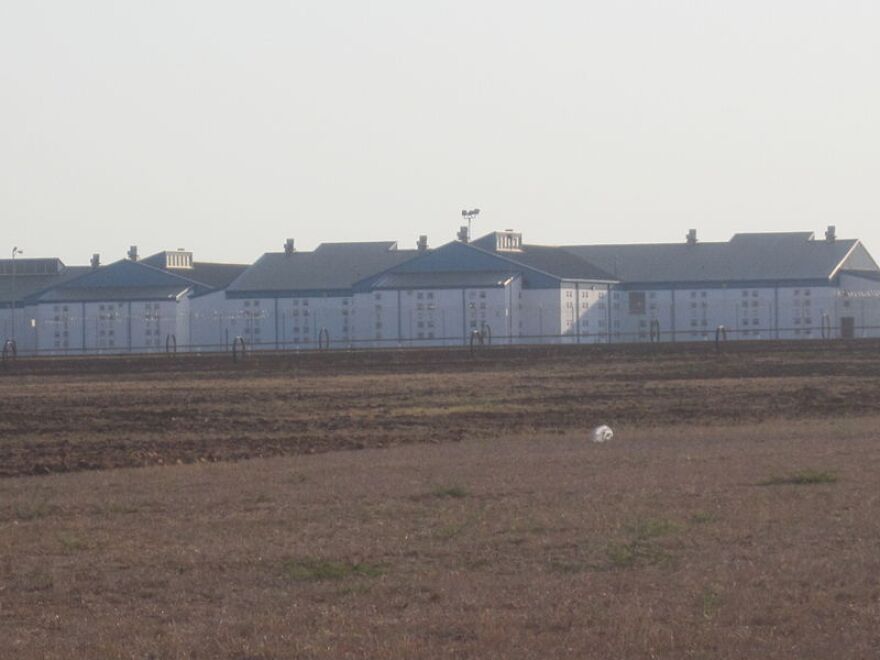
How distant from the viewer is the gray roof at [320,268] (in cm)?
10175

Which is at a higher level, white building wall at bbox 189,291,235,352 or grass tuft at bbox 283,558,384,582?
white building wall at bbox 189,291,235,352

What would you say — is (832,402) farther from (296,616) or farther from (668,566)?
(296,616)

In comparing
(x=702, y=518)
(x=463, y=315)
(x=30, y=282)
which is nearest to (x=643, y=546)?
(x=702, y=518)

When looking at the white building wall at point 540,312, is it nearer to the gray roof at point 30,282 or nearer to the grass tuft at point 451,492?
the gray roof at point 30,282

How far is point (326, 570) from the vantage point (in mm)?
12617

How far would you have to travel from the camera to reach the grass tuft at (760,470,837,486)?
18000mm

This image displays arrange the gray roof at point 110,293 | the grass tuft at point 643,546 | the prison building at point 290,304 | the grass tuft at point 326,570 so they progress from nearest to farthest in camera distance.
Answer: the grass tuft at point 326,570 < the grass tuft at point 643,546 < the prison building at point 290,304 < the gray roof at point 110,293

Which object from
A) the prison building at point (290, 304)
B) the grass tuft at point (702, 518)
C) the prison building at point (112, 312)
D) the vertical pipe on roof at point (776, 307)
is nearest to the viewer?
the grass tuft at point (702, 518)

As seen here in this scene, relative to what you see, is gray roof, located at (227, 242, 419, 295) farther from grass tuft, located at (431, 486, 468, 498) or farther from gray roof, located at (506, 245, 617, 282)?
grass tuft, located at (431, 486, 468, 498)

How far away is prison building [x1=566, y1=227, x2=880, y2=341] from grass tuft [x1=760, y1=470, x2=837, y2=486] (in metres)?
68.3

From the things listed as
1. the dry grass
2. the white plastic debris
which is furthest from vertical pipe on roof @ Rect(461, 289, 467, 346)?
the dry grass

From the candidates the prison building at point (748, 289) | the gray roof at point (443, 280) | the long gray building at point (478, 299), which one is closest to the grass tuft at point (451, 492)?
the long gray building at point (478, 299)

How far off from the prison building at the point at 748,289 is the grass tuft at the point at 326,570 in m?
74.9

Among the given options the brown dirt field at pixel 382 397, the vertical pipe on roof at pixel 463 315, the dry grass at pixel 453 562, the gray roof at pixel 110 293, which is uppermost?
the gray roof at pixel 110 293
